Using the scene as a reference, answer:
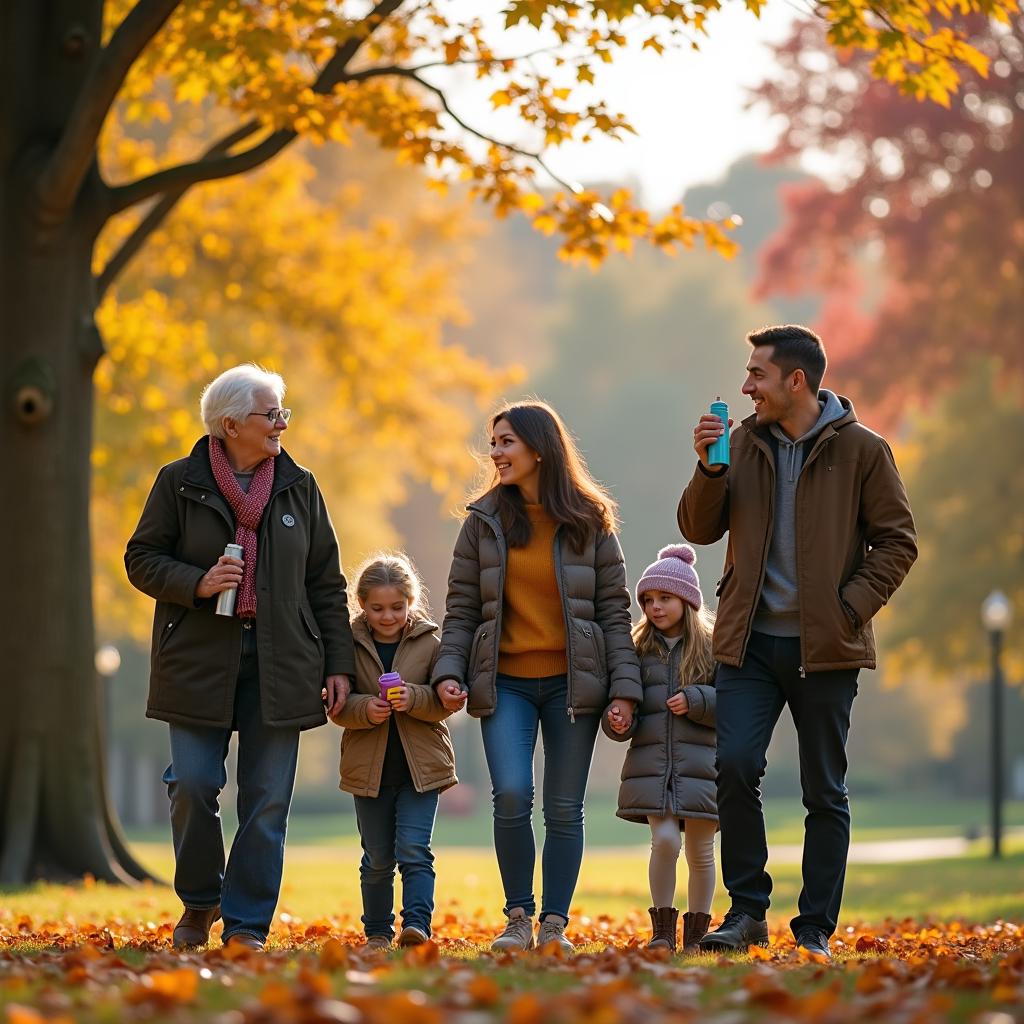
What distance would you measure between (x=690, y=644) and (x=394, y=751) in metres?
1.33

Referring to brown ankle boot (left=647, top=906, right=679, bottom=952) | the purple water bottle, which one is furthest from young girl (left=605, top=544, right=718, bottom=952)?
the purple water bottle

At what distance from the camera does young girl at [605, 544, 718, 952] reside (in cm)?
741

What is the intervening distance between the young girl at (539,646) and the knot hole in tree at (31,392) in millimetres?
4650

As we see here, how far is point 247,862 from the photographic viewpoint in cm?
688

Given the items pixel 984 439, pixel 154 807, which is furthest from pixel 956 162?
pixel 154 807

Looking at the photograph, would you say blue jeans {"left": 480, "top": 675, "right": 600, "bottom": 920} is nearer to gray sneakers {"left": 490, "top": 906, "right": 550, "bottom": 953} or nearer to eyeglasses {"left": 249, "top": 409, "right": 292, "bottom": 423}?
gray sneakers {"left": 490, "top": 906, "right": 550, "bottom": 953}

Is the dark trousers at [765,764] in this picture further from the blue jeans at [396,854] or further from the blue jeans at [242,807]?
the blue jeans at [242,807]

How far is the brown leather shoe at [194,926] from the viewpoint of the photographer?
6.97 metres

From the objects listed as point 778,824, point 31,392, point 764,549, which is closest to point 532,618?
point 764,549

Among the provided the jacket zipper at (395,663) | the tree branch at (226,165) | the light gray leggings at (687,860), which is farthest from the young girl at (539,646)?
the tree branch at (226,165)

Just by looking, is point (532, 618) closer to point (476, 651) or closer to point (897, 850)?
point (476, 651)

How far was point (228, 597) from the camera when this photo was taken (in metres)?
6.71

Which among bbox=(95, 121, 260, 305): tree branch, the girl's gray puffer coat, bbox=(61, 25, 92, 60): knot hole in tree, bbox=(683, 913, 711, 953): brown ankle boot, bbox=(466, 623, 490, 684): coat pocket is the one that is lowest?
bbox=(683, 913, 711, 953): brown ankle boot

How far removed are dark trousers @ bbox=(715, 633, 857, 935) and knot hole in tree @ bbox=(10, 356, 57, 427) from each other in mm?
5611
